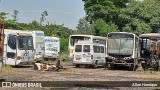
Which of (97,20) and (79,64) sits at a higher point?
(97,20)

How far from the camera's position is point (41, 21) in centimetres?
8681

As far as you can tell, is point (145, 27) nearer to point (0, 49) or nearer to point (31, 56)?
point (31, 56)

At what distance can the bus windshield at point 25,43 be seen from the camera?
111 feet

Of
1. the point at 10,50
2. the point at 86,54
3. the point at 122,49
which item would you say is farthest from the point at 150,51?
the point at 10,50

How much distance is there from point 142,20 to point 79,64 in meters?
36.6

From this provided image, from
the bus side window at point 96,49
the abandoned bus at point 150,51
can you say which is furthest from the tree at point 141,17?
the abandoned bus at point 150,51

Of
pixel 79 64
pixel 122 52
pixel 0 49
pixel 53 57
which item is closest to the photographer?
pixel 0 49

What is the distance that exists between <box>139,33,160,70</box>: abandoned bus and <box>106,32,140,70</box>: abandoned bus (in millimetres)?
1016

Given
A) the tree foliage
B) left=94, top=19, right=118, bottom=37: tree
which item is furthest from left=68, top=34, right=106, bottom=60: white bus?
the tree foliage

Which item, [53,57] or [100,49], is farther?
[53,57]

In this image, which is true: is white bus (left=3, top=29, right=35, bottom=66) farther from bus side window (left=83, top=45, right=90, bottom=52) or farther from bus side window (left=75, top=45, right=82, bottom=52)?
bus side window (left=83, top=45, right=90, bottom=52)

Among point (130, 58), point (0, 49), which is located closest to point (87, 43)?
point (130, 58)

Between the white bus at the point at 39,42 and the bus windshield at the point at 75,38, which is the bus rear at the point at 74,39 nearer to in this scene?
the bus windshield at the point at 75,38

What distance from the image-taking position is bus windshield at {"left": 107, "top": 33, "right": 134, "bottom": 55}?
3588 cm
